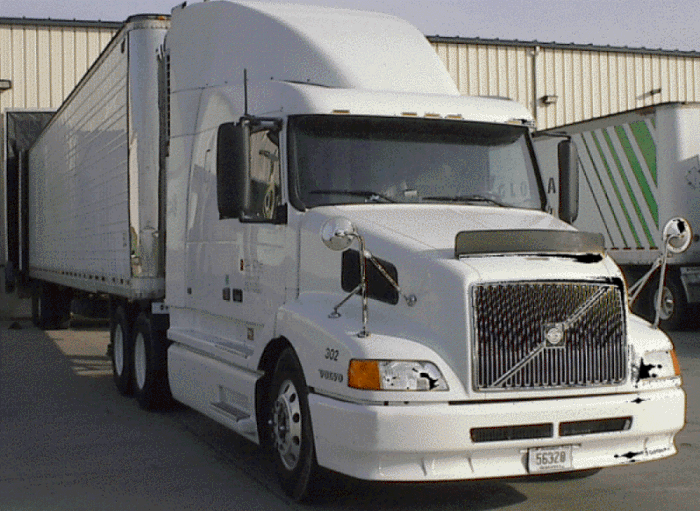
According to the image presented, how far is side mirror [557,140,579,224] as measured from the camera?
793cm

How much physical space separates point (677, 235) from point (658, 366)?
0.83 metres

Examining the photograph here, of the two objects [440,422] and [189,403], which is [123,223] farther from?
[440,422]

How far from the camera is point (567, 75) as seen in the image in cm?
2919

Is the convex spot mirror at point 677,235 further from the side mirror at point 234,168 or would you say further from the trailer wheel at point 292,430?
the side mirror at point 234,168

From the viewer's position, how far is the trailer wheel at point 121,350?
1100 cm

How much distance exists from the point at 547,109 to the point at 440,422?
24.4m

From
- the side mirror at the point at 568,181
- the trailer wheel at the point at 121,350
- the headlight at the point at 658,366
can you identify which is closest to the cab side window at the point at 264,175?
the side mirror at the point at 568,181

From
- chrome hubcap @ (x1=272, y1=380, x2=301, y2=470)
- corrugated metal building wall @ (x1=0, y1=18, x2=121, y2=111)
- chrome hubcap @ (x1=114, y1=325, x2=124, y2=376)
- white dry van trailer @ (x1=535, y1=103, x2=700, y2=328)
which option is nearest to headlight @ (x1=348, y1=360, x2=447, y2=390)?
chrome hubcap @ (x1=272, y1=380, x2=301, y2=470)

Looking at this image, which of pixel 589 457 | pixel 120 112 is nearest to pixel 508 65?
pixel 120 112

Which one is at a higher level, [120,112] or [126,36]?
[126,36]

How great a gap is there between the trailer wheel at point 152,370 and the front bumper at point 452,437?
14.3ft

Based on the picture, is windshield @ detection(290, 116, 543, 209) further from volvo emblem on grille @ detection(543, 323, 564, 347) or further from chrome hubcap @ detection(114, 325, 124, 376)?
chrome hubcap @ detection(114, 325, 124, 376)

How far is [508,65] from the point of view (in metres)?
28.6

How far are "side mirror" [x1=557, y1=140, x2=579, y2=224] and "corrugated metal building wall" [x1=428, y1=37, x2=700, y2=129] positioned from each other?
19927mm
